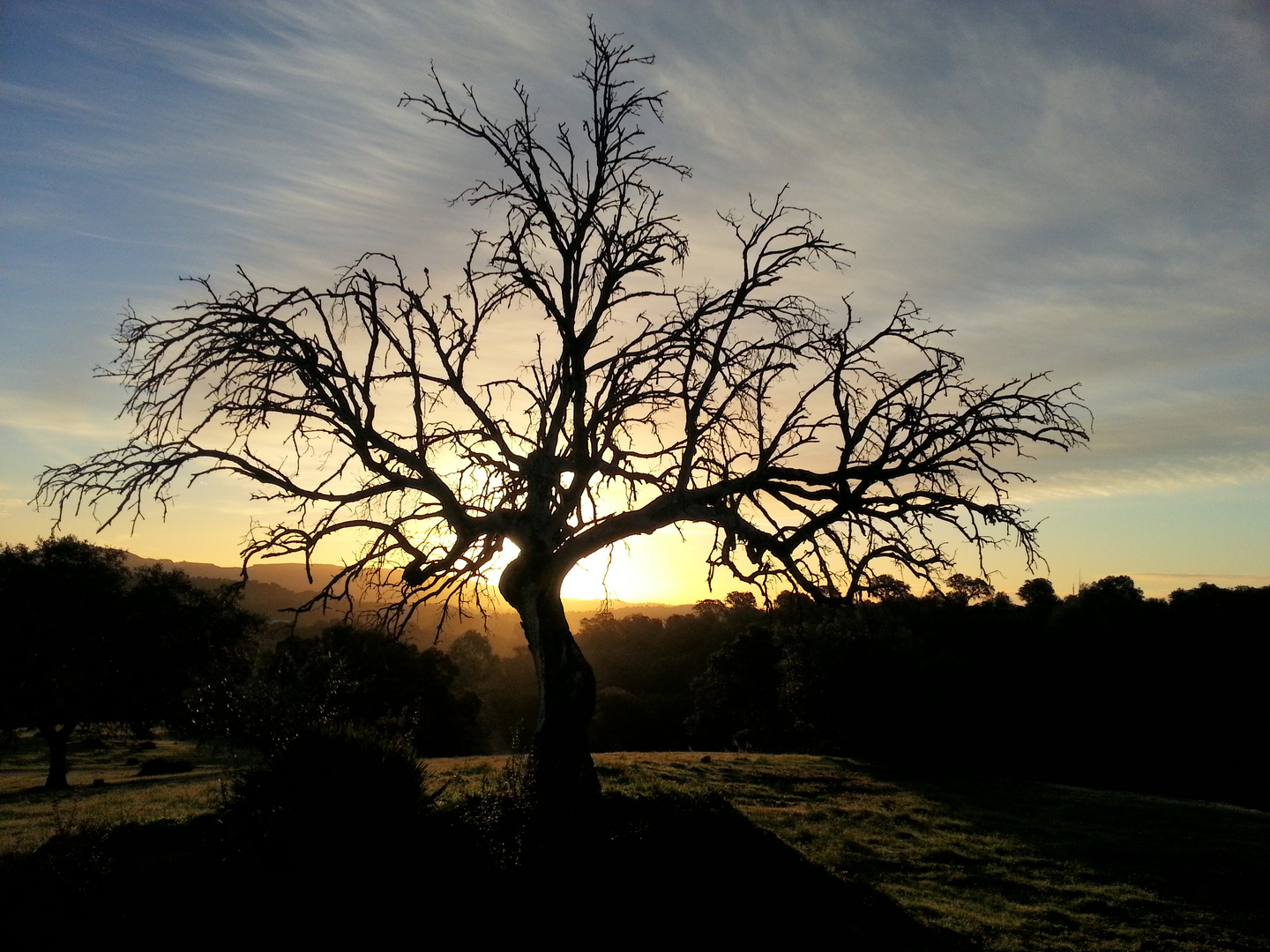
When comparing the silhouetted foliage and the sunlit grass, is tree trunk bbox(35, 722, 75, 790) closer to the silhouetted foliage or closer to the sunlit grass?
the sunlit grass

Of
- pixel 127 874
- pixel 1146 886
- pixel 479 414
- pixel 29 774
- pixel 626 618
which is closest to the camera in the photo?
pixel 127 874

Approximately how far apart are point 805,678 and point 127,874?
119 feet

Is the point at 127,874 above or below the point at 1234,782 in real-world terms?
above

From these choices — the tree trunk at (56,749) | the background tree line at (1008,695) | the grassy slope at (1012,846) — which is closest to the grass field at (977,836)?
the grassy slope at (1012,846)

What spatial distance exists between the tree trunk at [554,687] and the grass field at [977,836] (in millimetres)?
1425

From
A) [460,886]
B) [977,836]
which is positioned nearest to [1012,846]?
[977,836]

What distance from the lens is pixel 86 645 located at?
3269 cm

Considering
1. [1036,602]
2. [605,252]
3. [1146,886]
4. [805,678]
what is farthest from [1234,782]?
[605,252]

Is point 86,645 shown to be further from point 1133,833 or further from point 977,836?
point 1133,833

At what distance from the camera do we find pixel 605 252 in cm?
1312

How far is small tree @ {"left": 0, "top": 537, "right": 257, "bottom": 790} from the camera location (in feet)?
104

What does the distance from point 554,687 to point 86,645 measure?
2954cm

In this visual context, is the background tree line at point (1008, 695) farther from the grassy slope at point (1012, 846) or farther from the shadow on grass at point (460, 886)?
the shadow on grass at point (460, 886)

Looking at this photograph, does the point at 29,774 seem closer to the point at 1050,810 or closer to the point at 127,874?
the point at 127,874
